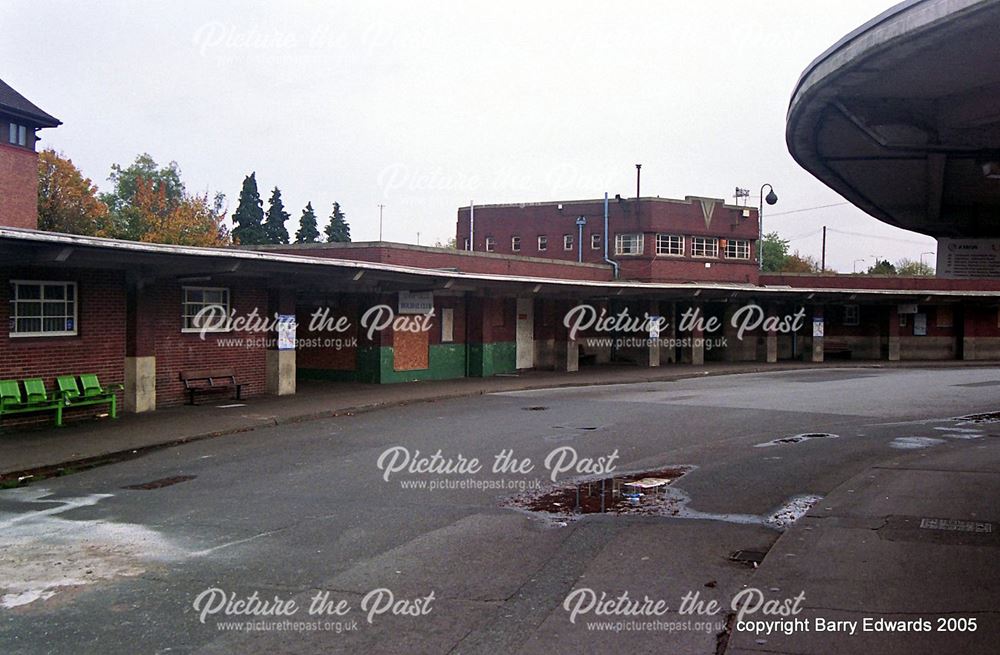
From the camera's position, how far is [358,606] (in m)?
6.32

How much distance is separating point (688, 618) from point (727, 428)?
10655 mm

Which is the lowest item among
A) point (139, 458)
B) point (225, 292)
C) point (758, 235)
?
point (139, 458)

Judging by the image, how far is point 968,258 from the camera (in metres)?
12.2

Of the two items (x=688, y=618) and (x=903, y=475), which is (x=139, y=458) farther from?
(x=903, y=475)

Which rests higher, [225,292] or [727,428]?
[225,292]

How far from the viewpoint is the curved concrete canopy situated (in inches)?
235

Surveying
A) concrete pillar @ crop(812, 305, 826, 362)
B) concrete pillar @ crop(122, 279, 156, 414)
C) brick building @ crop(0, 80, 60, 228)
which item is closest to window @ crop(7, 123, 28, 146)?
brick building @ crop(0, 80, 60, 228)

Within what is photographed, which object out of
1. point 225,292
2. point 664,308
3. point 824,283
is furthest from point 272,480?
point 824,283

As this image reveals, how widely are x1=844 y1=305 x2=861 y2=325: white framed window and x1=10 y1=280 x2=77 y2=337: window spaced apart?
1463 inches

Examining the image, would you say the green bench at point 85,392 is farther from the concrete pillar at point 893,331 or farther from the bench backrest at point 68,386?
the concrete pillar at point 893,331

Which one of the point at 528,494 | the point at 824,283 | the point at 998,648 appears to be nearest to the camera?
the point at 998,648

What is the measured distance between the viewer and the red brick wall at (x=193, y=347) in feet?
61.1

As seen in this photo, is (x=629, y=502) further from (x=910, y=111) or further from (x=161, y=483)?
(x=161, y=483)

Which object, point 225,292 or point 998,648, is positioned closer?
point 998,648
